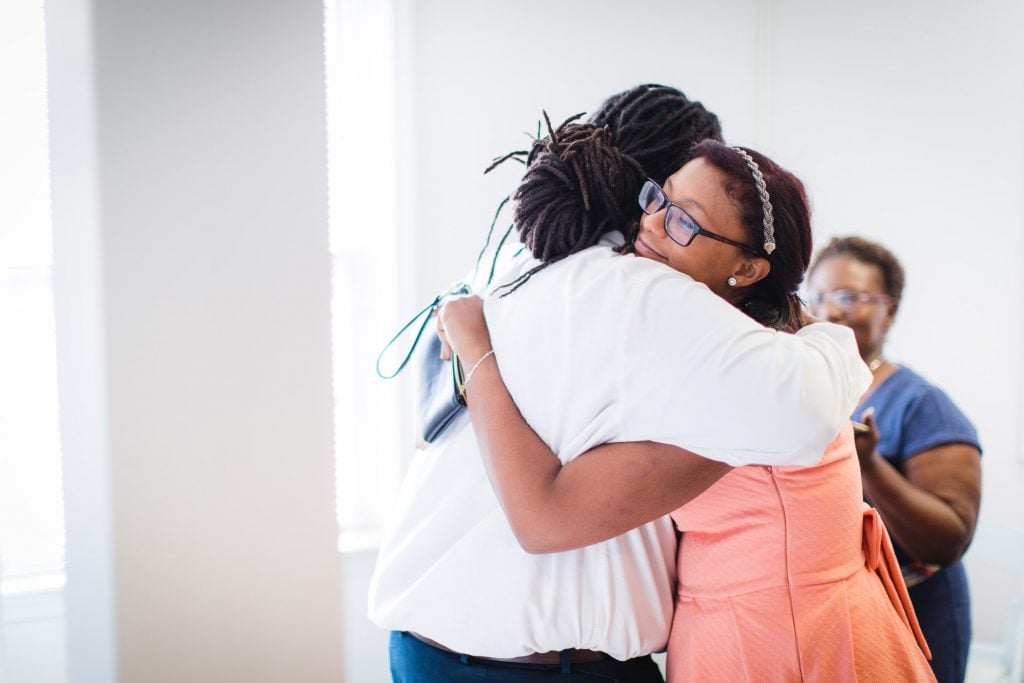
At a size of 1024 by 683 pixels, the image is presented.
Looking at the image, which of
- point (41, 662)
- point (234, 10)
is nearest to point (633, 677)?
point (234, 10)

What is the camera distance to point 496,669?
0.93 m

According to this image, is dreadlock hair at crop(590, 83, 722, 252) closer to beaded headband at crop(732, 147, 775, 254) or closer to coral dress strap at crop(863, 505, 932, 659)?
beaded headband at crop(732, 147, 775, 254)

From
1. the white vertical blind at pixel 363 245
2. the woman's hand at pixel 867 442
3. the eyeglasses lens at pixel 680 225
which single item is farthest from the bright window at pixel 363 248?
A: the eyeglasses lens at pixel 680 225

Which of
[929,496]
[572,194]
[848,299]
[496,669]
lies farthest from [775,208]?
[848,299]

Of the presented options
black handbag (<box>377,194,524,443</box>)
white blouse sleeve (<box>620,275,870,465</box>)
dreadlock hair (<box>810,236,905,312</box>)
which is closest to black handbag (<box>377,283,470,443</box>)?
black handbag (<box>377,194,524,443</box>)

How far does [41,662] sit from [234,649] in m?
0.63

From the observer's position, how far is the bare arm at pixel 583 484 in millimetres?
795

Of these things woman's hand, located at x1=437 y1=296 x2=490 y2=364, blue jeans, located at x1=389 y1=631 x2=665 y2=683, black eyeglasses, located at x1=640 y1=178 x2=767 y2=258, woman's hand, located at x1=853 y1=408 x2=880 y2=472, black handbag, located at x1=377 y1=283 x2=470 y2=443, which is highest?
black eyeglasses, located at x1=640 y1=178 x2=767 y2=258

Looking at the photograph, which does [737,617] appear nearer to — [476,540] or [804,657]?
[804,657]

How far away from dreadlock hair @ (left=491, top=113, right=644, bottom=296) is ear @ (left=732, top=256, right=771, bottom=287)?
0.16m

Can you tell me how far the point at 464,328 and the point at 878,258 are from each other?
141 centimetres

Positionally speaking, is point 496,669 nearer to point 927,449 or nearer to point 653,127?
point 653,127

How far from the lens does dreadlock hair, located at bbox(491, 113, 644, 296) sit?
921 millimetres

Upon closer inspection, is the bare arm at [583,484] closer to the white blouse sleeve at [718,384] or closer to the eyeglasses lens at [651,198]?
the white blouse sleeve at [718,384]
